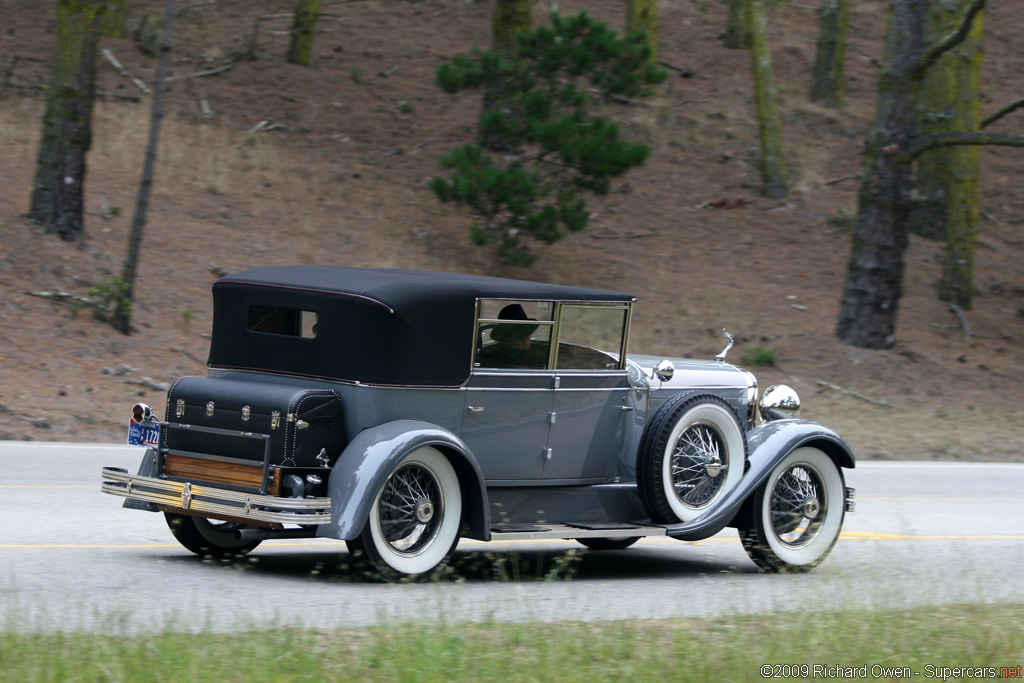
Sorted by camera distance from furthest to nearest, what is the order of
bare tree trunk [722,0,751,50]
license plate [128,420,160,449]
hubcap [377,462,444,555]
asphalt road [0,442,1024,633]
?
bare tree trunk [722,0,751,50] → license plate [128,420,160,449] → hubcap [377,462,444,555] → asphalt road [0,442,1024,633]

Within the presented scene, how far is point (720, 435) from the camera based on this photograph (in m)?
8.26

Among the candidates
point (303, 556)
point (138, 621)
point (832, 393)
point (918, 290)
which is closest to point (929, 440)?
point (832, 393)

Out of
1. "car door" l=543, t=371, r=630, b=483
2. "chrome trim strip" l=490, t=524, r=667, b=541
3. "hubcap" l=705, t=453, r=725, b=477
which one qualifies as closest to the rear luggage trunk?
"chrome trim strip" l=490, t=524, r=667, b=541

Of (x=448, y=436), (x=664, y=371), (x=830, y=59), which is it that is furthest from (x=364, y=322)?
(x=830, y=59)

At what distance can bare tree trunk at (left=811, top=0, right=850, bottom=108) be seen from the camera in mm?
29542

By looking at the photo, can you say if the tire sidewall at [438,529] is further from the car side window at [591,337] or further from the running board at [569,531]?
the car side window at [591,337]

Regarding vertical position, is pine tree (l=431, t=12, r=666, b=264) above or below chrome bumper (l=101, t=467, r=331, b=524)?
above

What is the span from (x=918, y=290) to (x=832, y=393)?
20.4 ft

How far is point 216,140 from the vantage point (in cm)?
2406

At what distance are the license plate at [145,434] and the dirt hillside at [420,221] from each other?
5.39 m

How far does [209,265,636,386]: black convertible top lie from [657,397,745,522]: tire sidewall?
108 cm

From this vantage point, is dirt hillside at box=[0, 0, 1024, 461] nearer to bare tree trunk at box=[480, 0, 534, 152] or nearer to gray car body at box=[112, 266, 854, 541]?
bare tree trunk at box=[480, 0, 534, 152]

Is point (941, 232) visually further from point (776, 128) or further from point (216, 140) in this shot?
point (216, 140)

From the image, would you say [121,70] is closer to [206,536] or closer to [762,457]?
[206,536]
